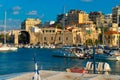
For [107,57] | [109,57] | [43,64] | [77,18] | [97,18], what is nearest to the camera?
[43,64]

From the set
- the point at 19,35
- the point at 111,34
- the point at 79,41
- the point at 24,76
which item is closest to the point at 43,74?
the point at 24,76

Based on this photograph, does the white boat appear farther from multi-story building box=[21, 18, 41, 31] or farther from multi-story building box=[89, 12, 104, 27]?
multi-story building box=[21, 18, 41, 31]

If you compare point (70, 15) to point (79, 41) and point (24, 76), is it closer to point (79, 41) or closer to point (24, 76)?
point (79, 41)

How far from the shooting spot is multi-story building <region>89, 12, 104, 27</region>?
6642 inches

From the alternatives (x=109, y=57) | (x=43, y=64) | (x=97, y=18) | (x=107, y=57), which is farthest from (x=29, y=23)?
(x=43, y=64)

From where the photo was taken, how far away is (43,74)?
35.9 feet

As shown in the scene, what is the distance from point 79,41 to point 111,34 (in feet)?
49.0

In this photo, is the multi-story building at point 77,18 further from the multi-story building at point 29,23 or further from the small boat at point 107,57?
the small boat at point 107,57

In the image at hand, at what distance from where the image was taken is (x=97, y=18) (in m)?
168

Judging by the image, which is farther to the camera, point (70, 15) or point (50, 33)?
point (70, 15)

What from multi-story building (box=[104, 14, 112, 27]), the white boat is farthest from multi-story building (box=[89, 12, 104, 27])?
the white boat

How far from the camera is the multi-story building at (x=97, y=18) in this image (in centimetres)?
16870

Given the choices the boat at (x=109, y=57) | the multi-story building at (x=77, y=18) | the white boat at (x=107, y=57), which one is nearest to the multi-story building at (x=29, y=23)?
the multi-story building at (x=77, y=18)

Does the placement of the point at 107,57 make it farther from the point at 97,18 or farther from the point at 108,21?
the point at 108,21
